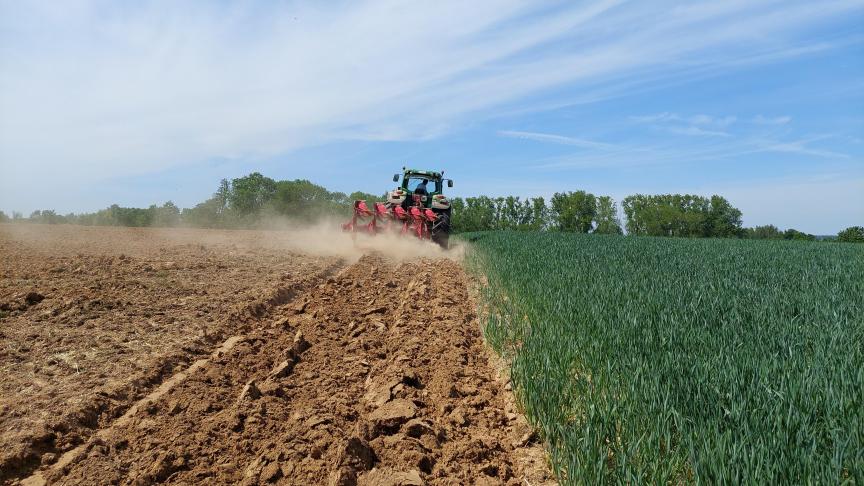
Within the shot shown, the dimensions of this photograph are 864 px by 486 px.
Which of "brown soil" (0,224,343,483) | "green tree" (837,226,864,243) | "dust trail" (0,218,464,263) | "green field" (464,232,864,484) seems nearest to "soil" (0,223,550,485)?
"brown soil" (0,224,343,483)

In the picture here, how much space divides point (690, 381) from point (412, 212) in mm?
13620

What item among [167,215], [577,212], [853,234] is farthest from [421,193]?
[577,212]

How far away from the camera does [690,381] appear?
3.42 m

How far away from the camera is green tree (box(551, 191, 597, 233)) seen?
64.4 m

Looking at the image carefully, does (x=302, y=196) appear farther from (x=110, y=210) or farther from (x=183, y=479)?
(x=183, y=479)

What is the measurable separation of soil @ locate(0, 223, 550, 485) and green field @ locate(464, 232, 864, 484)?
0.54m

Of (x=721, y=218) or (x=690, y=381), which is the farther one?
(x=721, y=218)

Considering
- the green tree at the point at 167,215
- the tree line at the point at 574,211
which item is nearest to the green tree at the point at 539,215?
the tree line at the point at 574,211

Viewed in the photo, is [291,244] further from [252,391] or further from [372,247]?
[252,391]

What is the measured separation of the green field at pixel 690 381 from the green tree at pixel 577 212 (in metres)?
57.7

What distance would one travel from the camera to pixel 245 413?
452 cm

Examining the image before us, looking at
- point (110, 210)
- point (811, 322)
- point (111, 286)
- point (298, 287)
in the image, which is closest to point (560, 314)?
point (811, 322)

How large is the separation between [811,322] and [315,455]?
5197 mm

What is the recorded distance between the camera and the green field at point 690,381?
8.19 feet
